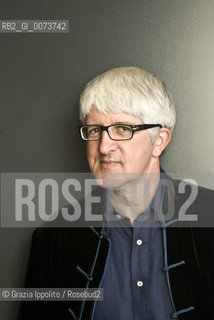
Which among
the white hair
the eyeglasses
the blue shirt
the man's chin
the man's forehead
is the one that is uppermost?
the white hair

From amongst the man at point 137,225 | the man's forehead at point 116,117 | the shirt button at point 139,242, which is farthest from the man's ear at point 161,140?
the shirt button at point 139,242

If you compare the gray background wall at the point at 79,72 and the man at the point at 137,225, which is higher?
the gray background wall at the point at 79,72

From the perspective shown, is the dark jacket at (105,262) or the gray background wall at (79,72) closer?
the dark jacket at (105,262)

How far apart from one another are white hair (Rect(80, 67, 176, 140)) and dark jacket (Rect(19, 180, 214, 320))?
25 centimetres

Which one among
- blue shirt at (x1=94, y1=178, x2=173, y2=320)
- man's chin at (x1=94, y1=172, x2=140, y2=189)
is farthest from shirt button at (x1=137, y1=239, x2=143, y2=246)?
man's chin at (x1=94, y1=172, x2=140, y2=189)

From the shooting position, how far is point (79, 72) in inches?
62.1

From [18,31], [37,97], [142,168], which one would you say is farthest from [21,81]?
[142,168]

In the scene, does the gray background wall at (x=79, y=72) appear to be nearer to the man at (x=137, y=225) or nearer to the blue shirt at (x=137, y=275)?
the man at (x=137, y=225)

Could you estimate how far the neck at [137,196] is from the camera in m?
1.34

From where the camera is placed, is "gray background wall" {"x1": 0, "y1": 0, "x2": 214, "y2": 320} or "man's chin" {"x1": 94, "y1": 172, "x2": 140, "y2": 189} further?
"gray background wall" {"x1": 0, "y1": 0, "x2": 214, "y2": 320}

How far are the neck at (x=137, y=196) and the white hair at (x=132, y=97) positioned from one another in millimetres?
151

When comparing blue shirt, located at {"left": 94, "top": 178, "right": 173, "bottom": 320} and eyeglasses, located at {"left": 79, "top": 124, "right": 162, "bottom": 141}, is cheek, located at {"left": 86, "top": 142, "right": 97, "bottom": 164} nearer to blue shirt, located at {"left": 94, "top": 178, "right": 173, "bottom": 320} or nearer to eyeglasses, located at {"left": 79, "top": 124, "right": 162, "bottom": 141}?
eyeglasses, located at {"left": 79, "top": 124, "right": 162, "bottom": 141}

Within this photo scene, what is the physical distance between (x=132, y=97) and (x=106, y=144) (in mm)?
172

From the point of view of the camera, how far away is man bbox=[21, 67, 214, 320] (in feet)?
4.14
